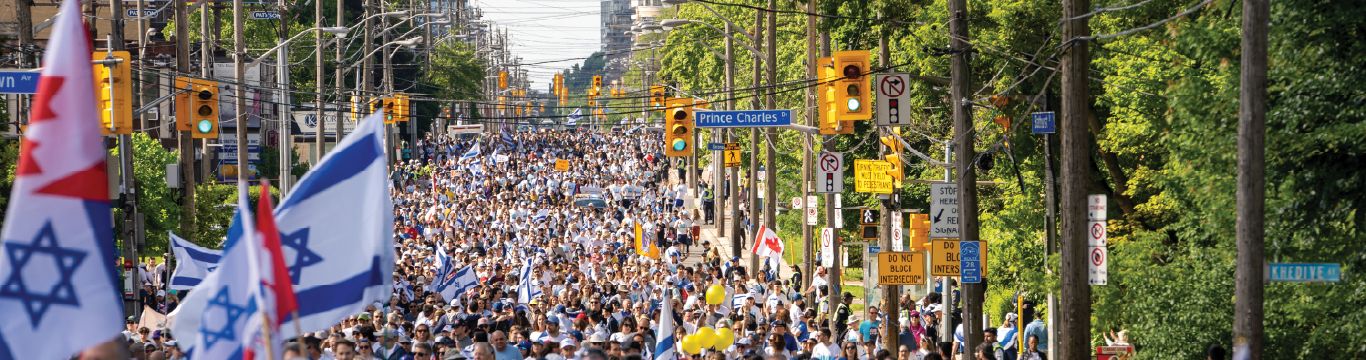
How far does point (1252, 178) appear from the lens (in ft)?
34.4

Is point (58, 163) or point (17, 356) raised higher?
point (58, 163)

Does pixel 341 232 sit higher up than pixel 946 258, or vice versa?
pixel 341 232

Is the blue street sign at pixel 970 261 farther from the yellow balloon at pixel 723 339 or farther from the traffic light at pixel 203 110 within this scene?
the traffic light at pixel 203 110

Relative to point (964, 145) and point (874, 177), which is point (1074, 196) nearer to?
point (964, 145)

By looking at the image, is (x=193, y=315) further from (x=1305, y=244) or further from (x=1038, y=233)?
(x=1038, y=233)

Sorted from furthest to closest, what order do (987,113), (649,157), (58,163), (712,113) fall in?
(649,157), (987,113), (712,113), (58,163)

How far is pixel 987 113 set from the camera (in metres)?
24.3

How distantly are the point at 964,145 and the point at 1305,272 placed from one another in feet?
22.9

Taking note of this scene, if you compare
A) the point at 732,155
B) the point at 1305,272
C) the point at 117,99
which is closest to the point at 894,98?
the point at 1305,272

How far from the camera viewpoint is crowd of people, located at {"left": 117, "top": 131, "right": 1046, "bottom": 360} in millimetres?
13500

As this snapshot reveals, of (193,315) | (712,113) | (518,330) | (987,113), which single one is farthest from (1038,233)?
(193,315)

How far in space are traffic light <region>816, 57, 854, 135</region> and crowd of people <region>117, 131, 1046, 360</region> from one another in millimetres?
2616

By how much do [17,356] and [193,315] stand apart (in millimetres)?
1697

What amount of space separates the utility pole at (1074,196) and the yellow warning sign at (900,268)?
463 cm
